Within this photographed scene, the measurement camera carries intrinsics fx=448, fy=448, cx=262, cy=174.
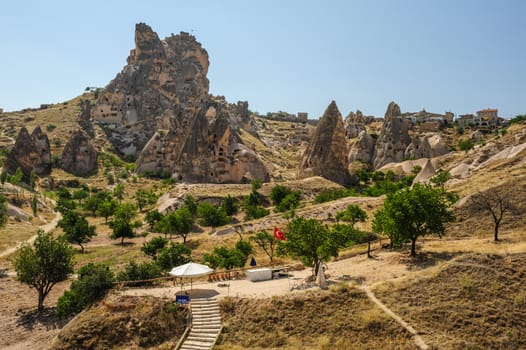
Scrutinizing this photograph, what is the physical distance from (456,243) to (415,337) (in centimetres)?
1173

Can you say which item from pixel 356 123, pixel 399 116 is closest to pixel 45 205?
pixel 399 116

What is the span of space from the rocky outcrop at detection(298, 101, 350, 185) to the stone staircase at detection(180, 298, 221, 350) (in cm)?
5313

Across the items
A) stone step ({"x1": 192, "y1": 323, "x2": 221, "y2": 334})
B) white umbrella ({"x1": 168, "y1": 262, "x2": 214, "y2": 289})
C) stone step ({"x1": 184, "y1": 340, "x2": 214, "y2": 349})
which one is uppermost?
white umbrella ({"x1": 168, "y1": 262, "x2": 214, "y2": 289})

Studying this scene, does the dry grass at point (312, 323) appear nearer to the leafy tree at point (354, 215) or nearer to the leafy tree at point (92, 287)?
the leafy tree at point (92, 287)

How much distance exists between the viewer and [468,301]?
19469 mm

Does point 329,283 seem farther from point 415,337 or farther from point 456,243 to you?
point 456,243

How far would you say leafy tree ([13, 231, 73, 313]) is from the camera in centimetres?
2825

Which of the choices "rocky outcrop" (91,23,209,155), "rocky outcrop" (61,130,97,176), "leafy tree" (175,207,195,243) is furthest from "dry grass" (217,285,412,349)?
"rocky outcrop" (91,23,209,155)

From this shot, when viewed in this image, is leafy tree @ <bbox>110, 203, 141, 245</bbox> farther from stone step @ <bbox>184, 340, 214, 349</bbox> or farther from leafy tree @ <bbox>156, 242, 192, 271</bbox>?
stone step @ <bbox>184, 340, 214, 349</bbox>

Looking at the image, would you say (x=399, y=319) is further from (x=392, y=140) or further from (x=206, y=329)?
(x=392, y=140)

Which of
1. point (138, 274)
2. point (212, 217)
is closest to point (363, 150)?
point (212, 217)

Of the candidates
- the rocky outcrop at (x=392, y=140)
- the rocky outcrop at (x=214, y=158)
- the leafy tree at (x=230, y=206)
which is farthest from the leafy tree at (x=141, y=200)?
the rocky outcrop at (x=392, y=140)

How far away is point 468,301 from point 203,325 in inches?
459

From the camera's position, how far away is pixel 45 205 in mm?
→ 61375
